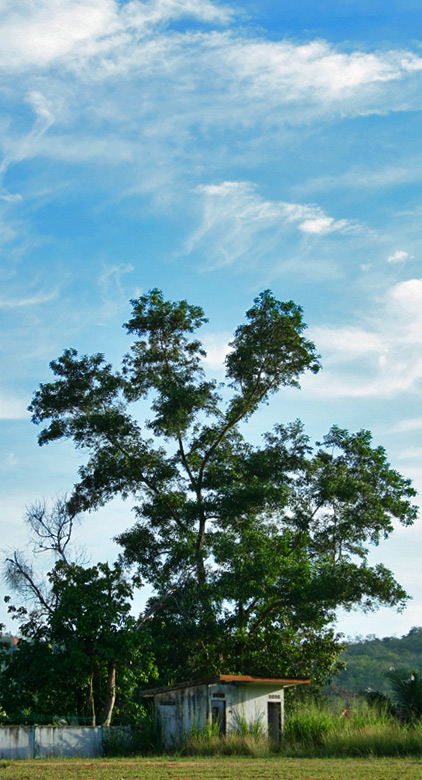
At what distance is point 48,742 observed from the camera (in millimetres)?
20297

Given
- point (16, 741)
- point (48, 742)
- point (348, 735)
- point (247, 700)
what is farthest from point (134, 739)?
point (348, 735)

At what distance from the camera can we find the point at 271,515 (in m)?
28.1

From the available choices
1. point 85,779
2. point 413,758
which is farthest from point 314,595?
point 85,779

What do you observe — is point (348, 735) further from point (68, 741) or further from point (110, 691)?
point (110, 691)

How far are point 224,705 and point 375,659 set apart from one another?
246ft

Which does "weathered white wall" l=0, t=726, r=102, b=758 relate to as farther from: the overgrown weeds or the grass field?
the grass field

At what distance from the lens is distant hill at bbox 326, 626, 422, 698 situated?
7512 centimetres

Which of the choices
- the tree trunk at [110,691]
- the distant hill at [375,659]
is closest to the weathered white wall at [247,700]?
the tree trunk at [110,691]

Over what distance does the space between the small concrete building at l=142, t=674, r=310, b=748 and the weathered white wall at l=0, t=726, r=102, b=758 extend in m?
2.08

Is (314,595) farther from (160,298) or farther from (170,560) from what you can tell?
(160,298)

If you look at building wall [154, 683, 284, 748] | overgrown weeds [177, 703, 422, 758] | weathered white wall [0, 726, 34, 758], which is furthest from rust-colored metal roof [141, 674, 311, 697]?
weathered white wall [0, 726, 34, 758]

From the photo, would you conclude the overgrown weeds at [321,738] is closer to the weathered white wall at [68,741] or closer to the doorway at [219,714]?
the doorway at [219,714]

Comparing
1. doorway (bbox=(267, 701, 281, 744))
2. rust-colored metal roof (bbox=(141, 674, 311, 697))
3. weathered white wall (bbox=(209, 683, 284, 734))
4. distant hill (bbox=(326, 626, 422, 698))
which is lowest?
distant hill (bbox=(326, 626, 422, 698))

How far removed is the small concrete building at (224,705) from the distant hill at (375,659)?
4530 centimetres
